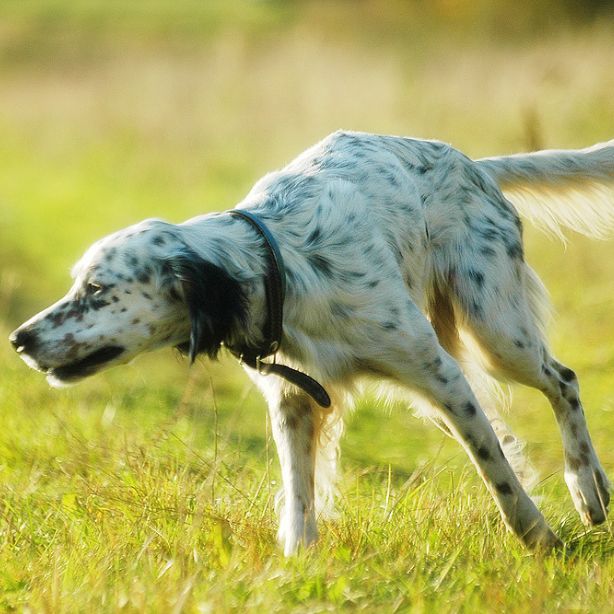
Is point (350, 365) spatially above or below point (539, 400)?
above

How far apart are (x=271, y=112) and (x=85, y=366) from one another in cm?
1141

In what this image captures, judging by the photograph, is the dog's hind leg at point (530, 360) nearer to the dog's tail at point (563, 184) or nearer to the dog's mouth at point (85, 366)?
the dog's tail at point (563, 184)

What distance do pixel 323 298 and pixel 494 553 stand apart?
0.95 m

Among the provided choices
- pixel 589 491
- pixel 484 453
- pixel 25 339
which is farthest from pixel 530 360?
pixel 25 339

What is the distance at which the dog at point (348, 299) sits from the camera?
11.0ft

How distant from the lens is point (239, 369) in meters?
7.34

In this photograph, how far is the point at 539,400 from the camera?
20.9 ft

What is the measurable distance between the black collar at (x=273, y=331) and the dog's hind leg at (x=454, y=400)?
0.21 metres

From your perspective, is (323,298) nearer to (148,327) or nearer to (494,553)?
(148,327)

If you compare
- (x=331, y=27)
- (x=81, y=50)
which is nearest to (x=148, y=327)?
(x=331, y=27)

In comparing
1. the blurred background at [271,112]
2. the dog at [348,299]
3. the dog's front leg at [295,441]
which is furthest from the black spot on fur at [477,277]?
the blurred background at [271,112]

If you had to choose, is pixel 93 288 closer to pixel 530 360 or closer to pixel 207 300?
pixel 207 300

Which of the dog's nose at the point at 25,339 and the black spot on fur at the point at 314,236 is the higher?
the black spot on fur at the point at 314,236

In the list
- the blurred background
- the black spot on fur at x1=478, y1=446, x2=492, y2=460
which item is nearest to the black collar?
the black spot on fur at x1=478, y1=446, x2=492, y2=460
